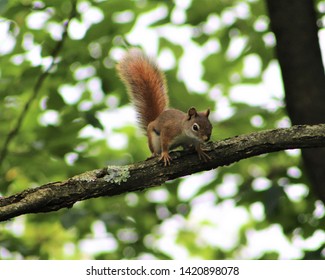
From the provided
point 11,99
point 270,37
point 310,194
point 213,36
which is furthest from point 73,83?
point 310,194

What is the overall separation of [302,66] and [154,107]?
4.16 ft

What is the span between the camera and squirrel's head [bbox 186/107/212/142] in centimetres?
349

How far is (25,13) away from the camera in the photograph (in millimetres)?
4371

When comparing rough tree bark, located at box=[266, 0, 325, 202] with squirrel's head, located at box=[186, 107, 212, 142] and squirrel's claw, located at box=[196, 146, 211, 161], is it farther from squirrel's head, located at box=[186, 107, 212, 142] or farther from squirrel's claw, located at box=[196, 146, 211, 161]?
squirrel's claw, located at box=[196, 146, 211, 161]

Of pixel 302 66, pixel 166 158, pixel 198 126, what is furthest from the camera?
pixel 302 66

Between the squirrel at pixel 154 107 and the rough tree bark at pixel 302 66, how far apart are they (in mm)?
902

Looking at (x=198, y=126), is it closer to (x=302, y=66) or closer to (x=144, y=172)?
(x=144, y=172)

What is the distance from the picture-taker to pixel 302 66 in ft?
14.8

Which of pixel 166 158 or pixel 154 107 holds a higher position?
pixel 154 107

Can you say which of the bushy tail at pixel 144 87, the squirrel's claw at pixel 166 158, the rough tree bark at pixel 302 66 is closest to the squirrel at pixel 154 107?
the bushy tail at pixel 144 87

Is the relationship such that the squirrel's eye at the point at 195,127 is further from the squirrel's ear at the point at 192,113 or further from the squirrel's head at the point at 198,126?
the squirrel's ear at the point at 192,113

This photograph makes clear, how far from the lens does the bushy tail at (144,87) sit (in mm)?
4125

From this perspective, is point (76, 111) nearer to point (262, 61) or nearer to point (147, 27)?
point (147, 27)

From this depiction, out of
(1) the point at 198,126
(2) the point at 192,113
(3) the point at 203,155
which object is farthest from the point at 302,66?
(3) the point at 203,155
